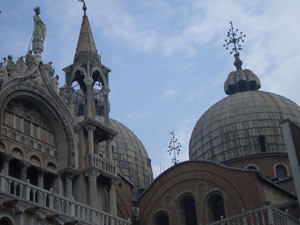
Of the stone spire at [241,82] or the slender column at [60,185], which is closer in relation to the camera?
the slender column at [60,185]

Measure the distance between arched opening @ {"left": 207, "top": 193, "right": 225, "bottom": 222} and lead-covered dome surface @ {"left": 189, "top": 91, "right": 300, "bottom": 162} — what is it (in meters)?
9.81

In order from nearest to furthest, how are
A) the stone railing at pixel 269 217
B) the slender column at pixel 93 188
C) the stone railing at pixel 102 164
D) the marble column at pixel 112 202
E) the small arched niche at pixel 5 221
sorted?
the small arched niche at pixel 5 221, the slender column at pixel 93 188, the stone railing at pixel 269 217, the stone railing at pixel 102 164, the marble column at pixel 112 202

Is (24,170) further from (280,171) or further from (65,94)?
(280,171)

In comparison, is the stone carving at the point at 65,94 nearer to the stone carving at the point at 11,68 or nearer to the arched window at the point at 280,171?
the stone carving at the point at 11,68

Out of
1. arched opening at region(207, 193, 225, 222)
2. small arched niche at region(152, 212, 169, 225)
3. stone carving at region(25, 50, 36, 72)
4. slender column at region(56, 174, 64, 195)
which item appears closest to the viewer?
slender column at region(56, 174, 64, 195)

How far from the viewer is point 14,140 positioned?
63.9 feet

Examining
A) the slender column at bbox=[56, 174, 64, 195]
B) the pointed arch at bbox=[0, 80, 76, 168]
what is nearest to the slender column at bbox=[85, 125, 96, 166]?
the pointed arch at bbox=[0, 80, 76, 168]

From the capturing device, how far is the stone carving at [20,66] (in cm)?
2040

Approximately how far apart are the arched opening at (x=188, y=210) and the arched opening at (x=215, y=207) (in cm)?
107

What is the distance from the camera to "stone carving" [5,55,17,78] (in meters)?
19.9

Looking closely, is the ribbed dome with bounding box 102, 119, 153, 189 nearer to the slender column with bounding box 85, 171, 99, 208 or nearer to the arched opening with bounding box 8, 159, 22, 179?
the slender column with bounding box 85, 171, 99, 208

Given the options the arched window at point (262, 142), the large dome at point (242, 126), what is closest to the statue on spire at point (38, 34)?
the large dome at point (242, 126)

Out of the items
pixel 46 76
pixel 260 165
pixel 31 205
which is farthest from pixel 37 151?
pixel 260 165

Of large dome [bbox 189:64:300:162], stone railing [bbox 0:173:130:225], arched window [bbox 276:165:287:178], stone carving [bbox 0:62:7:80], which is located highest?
large dome [bbox 189:64:300:162]
